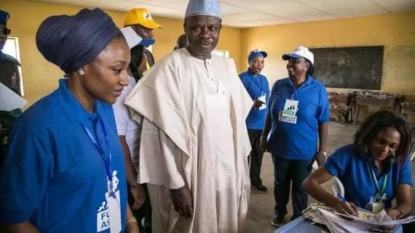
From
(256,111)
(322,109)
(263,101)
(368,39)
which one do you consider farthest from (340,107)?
(322,109)

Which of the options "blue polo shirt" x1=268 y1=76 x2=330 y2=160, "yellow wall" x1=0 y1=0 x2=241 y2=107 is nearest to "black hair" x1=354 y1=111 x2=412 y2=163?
"blue polo shirt" x1=268 y1=76 x2=330 y2=160

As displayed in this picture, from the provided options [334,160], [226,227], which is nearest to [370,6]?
[334,160]

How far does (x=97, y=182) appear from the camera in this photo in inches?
32.3

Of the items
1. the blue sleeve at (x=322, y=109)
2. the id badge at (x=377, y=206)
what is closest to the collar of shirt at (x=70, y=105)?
the id badge at (x=377, y=206)

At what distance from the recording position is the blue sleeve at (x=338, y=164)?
1442mm

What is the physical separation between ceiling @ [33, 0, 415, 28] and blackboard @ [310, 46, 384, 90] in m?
0.86

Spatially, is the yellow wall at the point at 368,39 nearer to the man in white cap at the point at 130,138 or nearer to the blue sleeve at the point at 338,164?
the blue sleeve at the point at 338,164

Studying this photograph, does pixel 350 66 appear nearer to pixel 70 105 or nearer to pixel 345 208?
pixel 345 208

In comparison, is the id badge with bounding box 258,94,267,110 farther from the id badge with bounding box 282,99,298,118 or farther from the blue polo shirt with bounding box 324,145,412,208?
the blue polo shirt with bounding box 324,145,412,208

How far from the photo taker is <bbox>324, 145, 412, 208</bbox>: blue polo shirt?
139cm

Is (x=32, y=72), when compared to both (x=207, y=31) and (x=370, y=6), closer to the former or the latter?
(x=207, y=31)

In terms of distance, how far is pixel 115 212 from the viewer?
2.99 feet

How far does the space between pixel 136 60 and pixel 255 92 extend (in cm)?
190

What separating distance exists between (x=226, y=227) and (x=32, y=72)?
5.87 m
